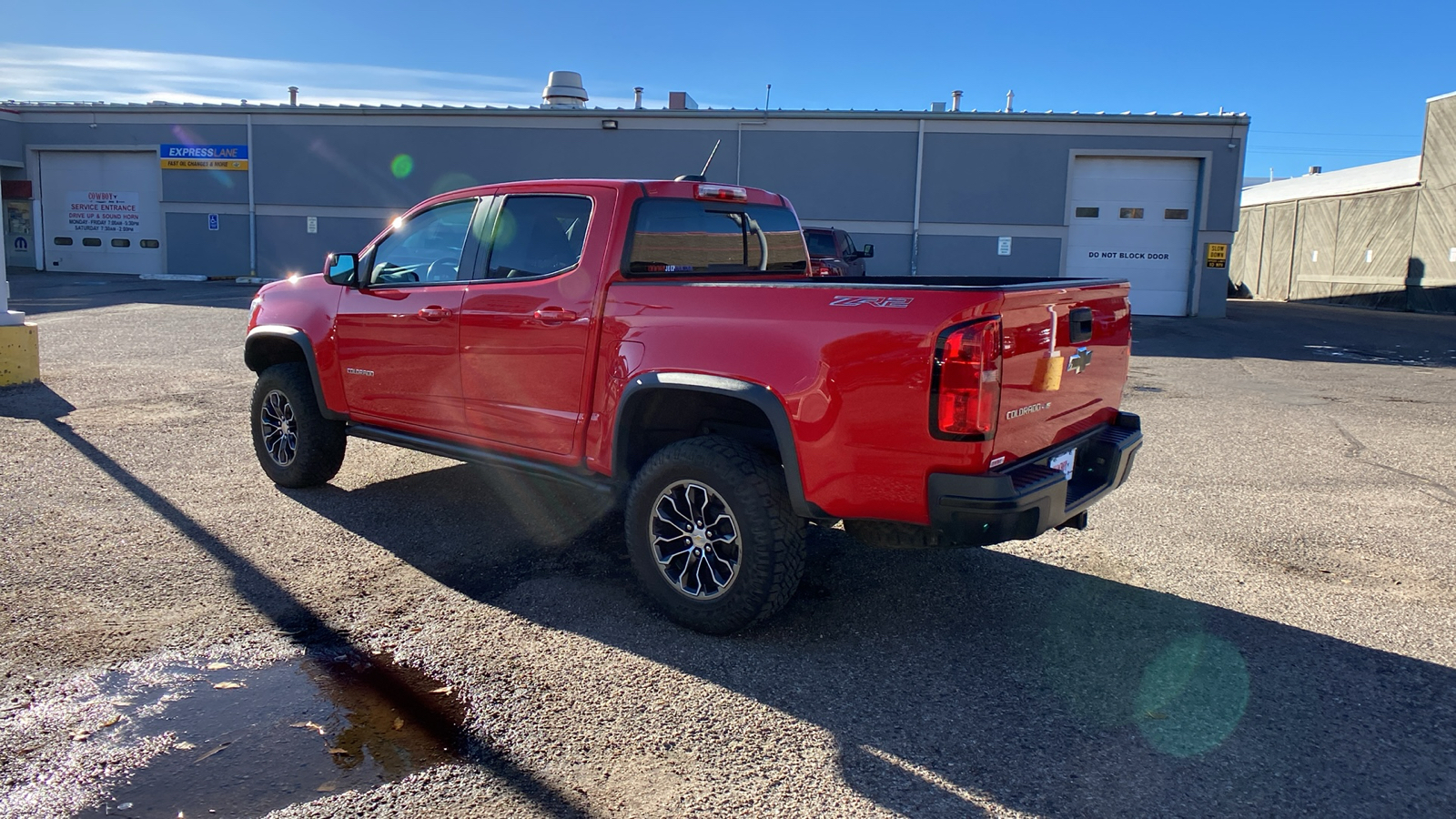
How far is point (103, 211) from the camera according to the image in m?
27.8

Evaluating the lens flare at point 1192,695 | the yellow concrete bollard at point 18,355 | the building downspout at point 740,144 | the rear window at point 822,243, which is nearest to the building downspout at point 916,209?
the building downspout at point 740,144

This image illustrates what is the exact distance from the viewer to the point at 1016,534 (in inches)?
143

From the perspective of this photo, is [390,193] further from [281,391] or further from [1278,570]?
[1278,570]

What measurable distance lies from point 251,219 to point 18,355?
17946 millimetres

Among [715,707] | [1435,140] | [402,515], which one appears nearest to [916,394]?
[715,707]

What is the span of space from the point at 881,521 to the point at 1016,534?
19.2 inches

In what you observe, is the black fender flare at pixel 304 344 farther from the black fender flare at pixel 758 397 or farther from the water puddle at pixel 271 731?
the black fender flare at pixel 758 397

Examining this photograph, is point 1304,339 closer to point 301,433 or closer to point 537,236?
point 537,236

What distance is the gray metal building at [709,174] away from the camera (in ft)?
74.3

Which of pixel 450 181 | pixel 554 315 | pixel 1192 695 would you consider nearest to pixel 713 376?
pixel 554 315

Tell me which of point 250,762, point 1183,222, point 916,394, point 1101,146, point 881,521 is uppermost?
point 1101,146

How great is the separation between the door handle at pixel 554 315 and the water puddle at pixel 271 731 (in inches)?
66.0

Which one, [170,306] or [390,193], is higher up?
[390,193]

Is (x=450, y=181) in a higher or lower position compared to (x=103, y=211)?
higher
